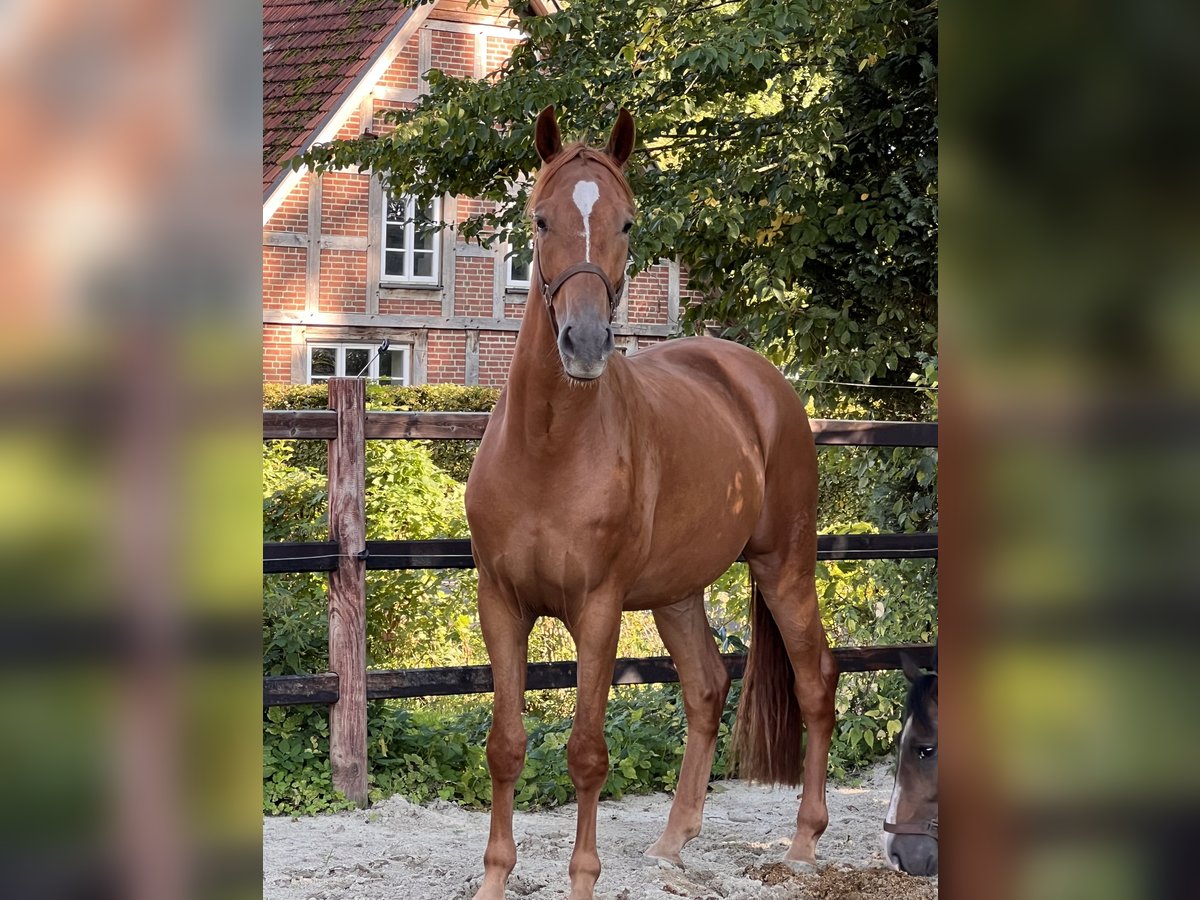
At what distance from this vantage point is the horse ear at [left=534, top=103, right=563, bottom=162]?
11.9 ft

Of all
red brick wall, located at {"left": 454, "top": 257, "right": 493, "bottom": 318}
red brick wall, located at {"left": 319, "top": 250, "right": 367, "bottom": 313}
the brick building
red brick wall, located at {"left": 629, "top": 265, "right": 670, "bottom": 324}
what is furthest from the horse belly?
red brick wall, located at {"left": 629, "top": 265, "right": 670, "bottom": 324}

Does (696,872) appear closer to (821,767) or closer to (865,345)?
(821,767)

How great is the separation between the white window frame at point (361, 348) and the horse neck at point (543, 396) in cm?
1169

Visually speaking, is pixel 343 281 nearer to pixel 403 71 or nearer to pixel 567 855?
pixel 403 71

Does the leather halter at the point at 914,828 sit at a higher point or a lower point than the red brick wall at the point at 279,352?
lower

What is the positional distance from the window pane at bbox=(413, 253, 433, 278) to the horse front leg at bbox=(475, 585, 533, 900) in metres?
12.7

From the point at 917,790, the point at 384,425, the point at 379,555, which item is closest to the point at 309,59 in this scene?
the point at 384,425

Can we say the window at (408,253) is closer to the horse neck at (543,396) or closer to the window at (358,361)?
the window at (358,361)

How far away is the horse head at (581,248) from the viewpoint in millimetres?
3148

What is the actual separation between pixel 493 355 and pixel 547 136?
41.9 feet

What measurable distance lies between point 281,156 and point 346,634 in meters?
10.8

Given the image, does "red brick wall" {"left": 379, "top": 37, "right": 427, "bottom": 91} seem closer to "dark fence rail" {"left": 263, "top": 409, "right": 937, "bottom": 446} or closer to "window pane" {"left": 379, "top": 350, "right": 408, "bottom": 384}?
"window pane" {"left": 379, "top": 350, "right": 408, "bottom": 384}

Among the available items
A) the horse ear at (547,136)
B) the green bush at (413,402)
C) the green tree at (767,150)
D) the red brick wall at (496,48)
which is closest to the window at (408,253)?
the green bush at (413,402)
